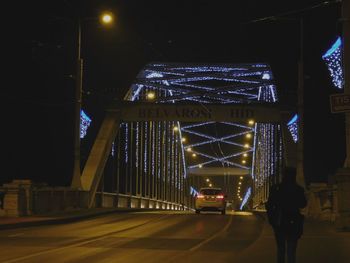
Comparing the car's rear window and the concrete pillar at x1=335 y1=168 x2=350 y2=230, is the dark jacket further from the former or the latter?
the car's rear window

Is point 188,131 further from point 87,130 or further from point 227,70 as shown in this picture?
point 87,130

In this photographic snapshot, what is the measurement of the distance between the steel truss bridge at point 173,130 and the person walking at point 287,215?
24.6 meters

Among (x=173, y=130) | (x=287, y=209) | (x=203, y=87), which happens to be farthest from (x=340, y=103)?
(x=173, y=130)

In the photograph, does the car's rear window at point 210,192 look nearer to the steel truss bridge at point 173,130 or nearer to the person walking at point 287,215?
the steel truss bridge at point 173,130

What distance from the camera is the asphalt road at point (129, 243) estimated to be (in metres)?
14.1

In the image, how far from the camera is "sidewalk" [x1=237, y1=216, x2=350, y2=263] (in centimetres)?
1377

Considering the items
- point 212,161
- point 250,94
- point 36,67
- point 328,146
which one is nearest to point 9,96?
point 36,67

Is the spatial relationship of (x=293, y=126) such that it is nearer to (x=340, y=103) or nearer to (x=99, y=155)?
(x=99, y=155)

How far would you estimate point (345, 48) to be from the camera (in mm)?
17984

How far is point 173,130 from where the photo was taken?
9956 cm

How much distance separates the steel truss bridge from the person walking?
24.6 meters

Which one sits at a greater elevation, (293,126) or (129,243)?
(293,126)

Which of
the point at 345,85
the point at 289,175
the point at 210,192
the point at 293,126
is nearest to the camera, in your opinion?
the point at 289,175

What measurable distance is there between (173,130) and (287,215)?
89217mm
